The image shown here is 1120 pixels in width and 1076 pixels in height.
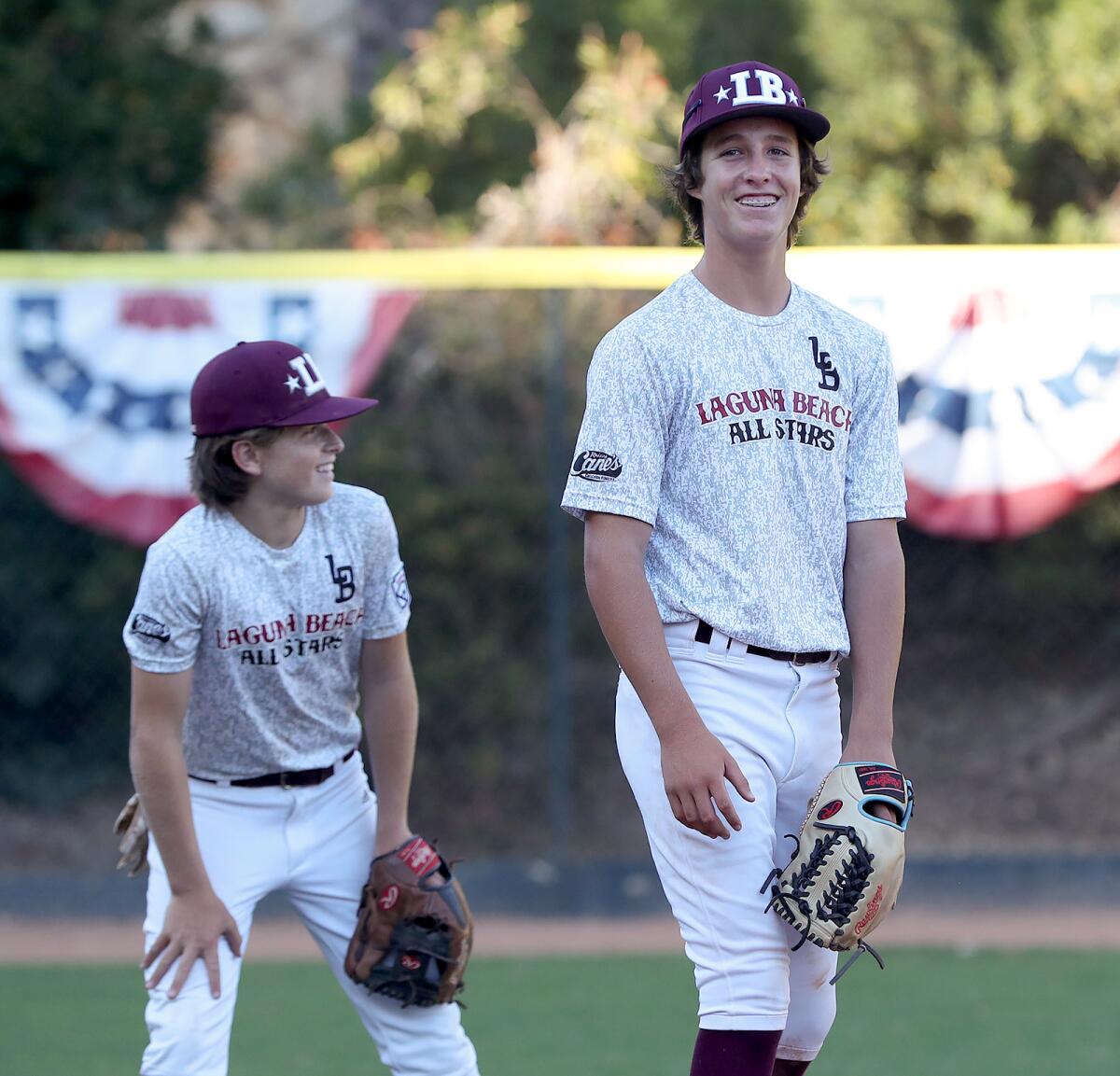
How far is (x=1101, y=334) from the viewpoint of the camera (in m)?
6.57

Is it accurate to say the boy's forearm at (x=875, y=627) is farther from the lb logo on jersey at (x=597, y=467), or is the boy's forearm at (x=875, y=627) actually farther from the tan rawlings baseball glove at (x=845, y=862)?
the lb logo on jersey at (x=597, y=467)

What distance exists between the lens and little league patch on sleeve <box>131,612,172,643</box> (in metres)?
3.30

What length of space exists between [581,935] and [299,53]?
7.73 metres

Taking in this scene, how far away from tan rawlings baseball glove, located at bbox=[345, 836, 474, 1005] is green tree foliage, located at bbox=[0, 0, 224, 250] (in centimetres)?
592

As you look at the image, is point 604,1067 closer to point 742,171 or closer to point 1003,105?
point 742,171

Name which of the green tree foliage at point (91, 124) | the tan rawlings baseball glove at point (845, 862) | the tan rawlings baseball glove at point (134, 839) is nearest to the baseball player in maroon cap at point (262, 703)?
the tan rawlings baseball glove at point (134, 839)

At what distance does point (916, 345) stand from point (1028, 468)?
666 mm

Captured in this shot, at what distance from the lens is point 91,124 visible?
28.4 feet

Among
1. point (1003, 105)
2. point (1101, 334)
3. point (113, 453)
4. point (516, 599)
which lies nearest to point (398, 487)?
point (516, 599)

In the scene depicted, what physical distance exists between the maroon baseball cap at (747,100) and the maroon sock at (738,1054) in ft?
5.10

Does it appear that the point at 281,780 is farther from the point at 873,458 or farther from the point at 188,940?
the point at 873,458

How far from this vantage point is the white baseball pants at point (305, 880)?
3.40 metres

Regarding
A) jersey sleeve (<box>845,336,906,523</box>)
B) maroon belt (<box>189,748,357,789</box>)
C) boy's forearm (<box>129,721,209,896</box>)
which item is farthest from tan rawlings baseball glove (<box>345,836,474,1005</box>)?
jersey sleeve (<box>845,336,906,523</box>)

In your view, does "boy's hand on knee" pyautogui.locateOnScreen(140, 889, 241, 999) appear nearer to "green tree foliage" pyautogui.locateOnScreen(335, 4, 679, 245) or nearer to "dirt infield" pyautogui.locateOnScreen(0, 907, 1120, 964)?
"dirt infield" pyautogui.locateOnScreen(0, 907, 1120, 964)
